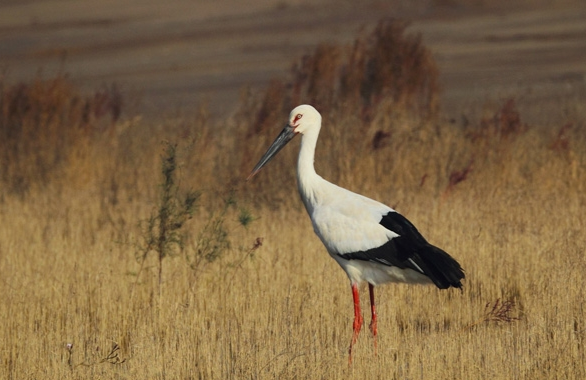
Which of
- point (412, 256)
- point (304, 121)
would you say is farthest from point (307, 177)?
point (412, 256)

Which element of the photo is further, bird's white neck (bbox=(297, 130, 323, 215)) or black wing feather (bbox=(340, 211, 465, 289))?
bird's white neck (bbox=(297, 130, 323, 215))

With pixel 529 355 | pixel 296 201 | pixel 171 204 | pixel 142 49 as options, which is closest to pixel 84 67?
pixel 142 49

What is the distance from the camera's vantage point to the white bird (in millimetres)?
7230

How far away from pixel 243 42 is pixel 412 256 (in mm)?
30861

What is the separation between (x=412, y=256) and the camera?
23.9 feet

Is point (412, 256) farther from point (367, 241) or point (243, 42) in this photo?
point (243, 42)

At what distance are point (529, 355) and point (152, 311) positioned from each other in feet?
8.97

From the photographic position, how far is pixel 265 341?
24.4ft

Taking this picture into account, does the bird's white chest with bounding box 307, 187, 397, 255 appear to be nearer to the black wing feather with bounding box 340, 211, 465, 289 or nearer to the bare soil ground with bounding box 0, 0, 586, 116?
the black wing feather with bounding box 340, 211, 465, 289

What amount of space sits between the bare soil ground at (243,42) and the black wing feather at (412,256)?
39.3 ft

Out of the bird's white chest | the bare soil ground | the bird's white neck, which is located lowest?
the bird's white chest

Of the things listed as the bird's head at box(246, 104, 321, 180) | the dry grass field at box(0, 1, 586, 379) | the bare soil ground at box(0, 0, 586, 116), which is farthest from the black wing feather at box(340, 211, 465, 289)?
the bare soil ground at box(0, 0, 586, 116)

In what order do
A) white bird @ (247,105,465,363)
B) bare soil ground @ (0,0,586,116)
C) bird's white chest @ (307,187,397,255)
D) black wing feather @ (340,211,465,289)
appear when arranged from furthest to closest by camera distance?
bare soil ground @ (0,0,586,116), bird's white chest @ (307,187,397,255), white bird @ (247,105,465,363), black wing feather @ (340,211,465,289)

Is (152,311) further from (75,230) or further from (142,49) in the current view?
(142,49)
